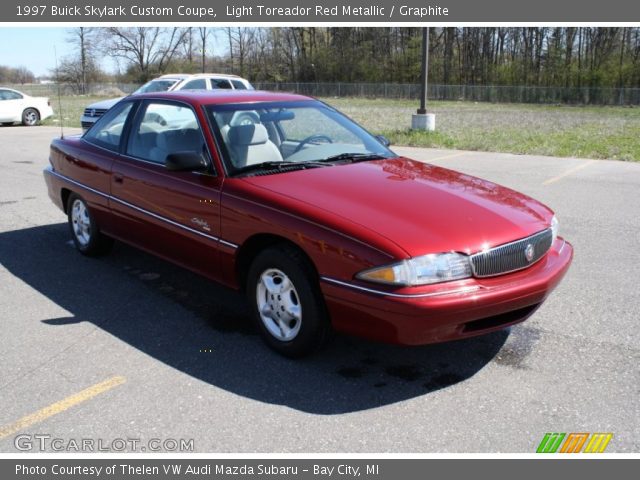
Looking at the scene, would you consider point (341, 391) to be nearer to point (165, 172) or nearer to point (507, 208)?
point (507, 208)

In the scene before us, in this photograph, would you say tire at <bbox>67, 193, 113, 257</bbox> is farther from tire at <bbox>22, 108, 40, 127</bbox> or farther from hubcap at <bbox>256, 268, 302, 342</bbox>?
tire at <bbox>22, 108, 40, 127</bbox>

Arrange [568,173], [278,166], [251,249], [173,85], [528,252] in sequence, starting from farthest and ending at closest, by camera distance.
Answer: [173,85] → [568,173] → [278,166] → [251,249] → [528,252]

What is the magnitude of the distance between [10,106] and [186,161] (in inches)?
877

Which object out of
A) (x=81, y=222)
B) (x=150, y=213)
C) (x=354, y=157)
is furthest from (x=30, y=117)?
(x=354, y=157)

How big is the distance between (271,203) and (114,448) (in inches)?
63.8

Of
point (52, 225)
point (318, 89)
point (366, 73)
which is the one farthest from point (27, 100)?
point (366, 73)

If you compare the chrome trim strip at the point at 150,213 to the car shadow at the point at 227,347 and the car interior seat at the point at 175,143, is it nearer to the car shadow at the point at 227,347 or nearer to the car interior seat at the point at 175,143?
the car interior seat at the point at 175,143

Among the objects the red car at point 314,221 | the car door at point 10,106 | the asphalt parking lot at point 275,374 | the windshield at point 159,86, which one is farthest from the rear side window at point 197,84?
the asphalt parking lot at point 275,374

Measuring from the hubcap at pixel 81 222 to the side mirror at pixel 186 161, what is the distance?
1.93 m

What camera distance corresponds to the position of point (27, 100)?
24.1 metres

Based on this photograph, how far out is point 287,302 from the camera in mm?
3875

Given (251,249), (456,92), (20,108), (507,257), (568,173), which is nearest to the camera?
(507,257)

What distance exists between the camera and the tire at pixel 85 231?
591 centimetres

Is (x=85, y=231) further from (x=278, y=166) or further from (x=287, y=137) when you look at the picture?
(x=278, y=166)
